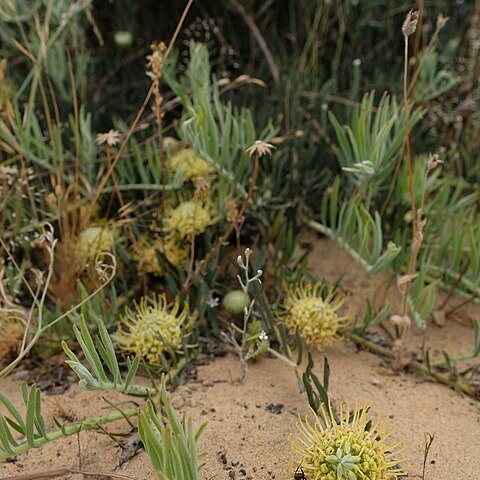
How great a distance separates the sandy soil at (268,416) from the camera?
3.62 ft

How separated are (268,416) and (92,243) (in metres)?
0.55

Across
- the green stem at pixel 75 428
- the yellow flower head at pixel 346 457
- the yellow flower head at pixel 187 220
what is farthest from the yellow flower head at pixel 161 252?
the yellow flower head at pixel 346 457

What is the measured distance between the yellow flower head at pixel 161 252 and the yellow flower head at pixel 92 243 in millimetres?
75

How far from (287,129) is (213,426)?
32.8 inches

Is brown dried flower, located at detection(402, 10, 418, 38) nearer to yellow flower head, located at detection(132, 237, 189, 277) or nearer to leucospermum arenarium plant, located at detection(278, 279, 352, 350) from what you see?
leucospermum arenarium plant, located at detection(278, 279, 352, 350)

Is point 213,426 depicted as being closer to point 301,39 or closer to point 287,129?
point 287,129

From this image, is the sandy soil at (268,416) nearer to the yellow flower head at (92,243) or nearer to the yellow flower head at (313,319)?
the yellow flower head at (313,319)


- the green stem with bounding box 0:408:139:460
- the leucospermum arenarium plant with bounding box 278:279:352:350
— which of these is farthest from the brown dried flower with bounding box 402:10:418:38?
the green stem with bounding box 0:408:139:460

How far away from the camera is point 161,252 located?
1.54 m

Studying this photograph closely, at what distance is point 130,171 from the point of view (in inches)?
67.4

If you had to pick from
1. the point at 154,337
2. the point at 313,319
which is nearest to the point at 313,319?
the point at 313,319

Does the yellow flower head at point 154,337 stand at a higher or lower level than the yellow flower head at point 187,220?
lower

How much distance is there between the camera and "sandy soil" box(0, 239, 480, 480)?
1.10 meters

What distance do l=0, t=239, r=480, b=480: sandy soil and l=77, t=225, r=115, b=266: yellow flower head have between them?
0.94 feet
